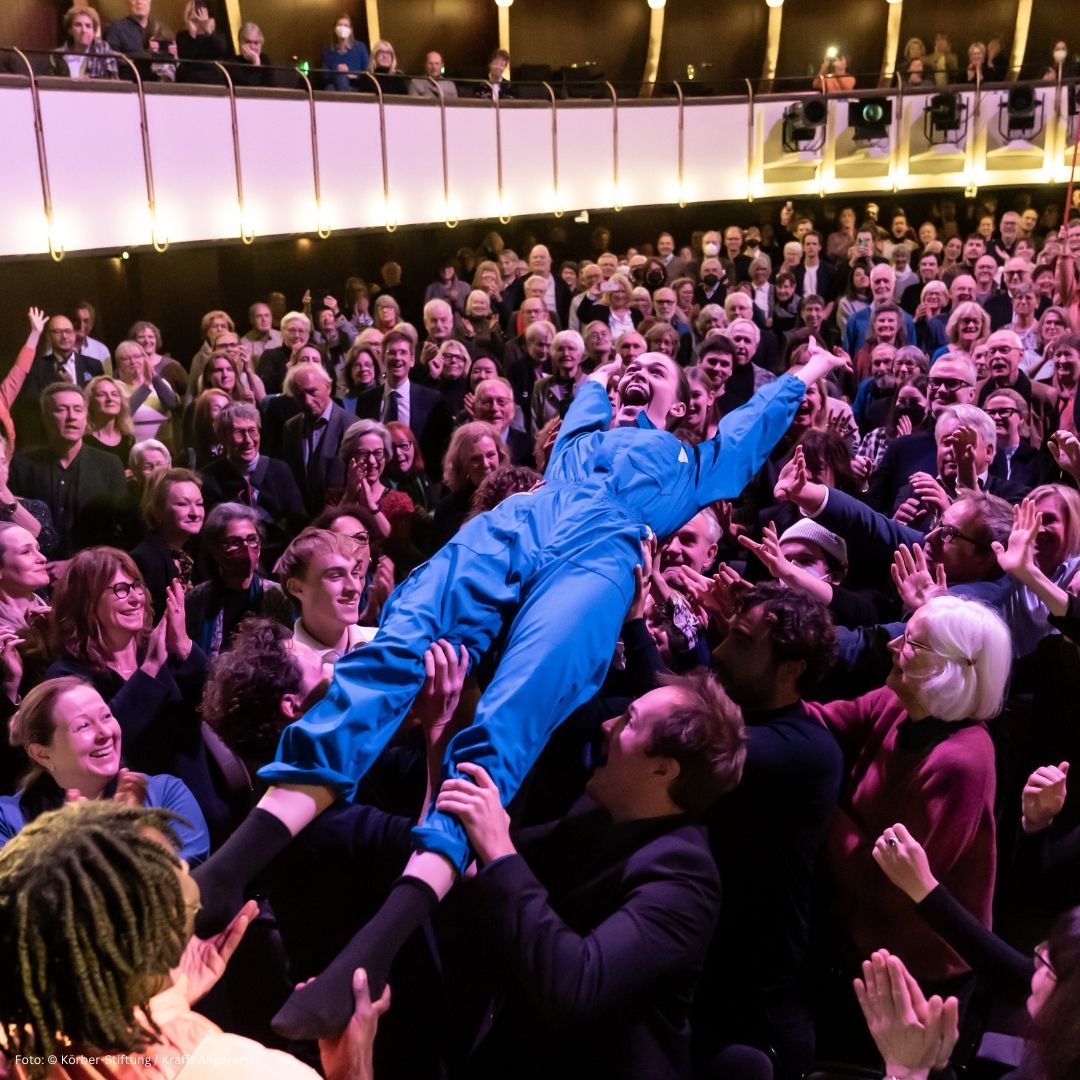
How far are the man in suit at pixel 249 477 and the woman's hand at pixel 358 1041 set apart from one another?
2.60 metres

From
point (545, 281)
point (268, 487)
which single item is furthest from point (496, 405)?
point (545, 281)

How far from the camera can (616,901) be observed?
185 centimetres

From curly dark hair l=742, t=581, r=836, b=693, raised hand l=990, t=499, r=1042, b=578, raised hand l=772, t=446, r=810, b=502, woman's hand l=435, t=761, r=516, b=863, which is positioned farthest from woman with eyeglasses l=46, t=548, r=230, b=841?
raised hand l=990, t=499, r=1042, b=578

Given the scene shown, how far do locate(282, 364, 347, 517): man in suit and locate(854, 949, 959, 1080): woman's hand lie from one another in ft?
10.9

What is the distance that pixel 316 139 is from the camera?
8992 millimetres

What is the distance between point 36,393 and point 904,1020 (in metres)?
4.73

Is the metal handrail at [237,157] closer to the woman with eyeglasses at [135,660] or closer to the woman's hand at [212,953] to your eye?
the woman with eyeglasses at [135,660]

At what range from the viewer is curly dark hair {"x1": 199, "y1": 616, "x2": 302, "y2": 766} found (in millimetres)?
2273

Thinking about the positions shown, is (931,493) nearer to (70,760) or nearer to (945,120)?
(70,760)

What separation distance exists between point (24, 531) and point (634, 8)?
1379 centimetres

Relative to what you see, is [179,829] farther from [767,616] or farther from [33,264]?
[33,264]

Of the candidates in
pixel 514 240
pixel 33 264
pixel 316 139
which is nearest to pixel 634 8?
pixel 514 240

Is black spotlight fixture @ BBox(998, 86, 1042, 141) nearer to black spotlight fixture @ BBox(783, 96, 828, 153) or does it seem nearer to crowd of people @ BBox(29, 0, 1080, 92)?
crowd of people @ BBox(29, 0, 1080, 92)

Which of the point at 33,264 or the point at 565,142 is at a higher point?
the point at 565,142
